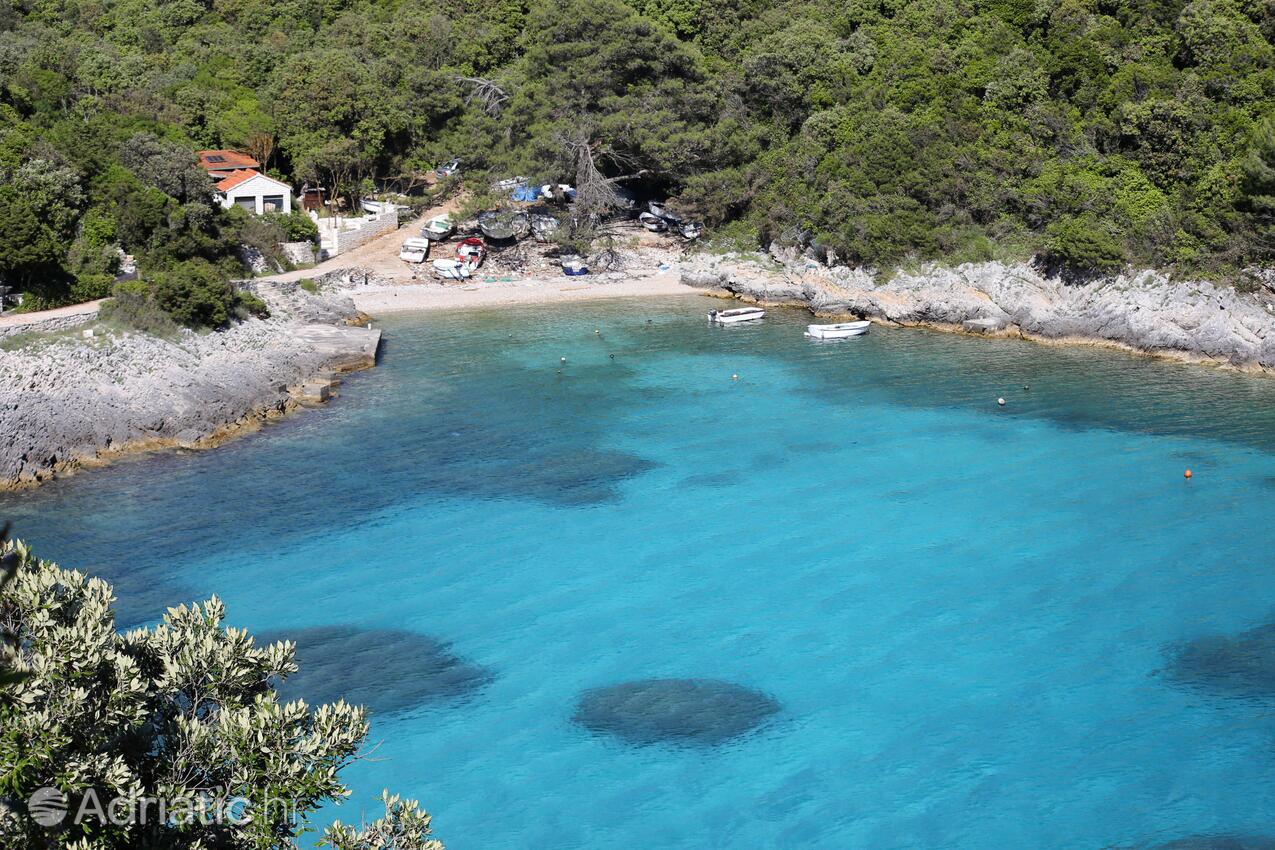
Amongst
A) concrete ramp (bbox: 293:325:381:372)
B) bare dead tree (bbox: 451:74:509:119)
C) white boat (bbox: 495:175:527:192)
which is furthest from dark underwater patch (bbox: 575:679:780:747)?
bare dead tree (bbox: 451:74:509:119)

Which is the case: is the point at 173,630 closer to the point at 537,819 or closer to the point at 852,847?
the point at 537,819

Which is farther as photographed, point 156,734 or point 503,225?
point 503,225

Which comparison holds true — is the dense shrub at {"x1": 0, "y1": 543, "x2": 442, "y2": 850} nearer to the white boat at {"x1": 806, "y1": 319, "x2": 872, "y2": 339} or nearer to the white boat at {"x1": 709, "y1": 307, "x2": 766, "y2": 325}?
the white boat at {"x1": 806, "y1": 319, "x2": 872, "y2": 339}

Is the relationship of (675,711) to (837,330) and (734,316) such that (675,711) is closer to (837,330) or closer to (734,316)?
(837,330)

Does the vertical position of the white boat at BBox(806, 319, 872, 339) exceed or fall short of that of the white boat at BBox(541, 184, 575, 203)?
it falls short

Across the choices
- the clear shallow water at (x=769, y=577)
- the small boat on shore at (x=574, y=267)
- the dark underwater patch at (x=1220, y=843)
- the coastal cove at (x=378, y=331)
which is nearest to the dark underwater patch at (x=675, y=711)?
the clear shallow water at (x=769, y=577)

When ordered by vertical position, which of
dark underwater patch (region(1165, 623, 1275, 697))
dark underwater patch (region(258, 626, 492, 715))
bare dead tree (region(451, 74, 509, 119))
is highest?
bare dead tree (region(451, 74, 509, 119))

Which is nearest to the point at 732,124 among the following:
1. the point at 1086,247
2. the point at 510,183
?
the point at 510,183

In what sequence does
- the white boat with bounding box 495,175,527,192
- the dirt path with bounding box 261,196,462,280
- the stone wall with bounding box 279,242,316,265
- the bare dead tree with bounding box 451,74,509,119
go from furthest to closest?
1. the bare dead tree with bounding box 451,74,509,119
2. the white boat with bounding box 495,175,527,192
3. the dirt path with bounding box 261,196,462,280
4. the stone wall with bounding box 279,242,316,265
